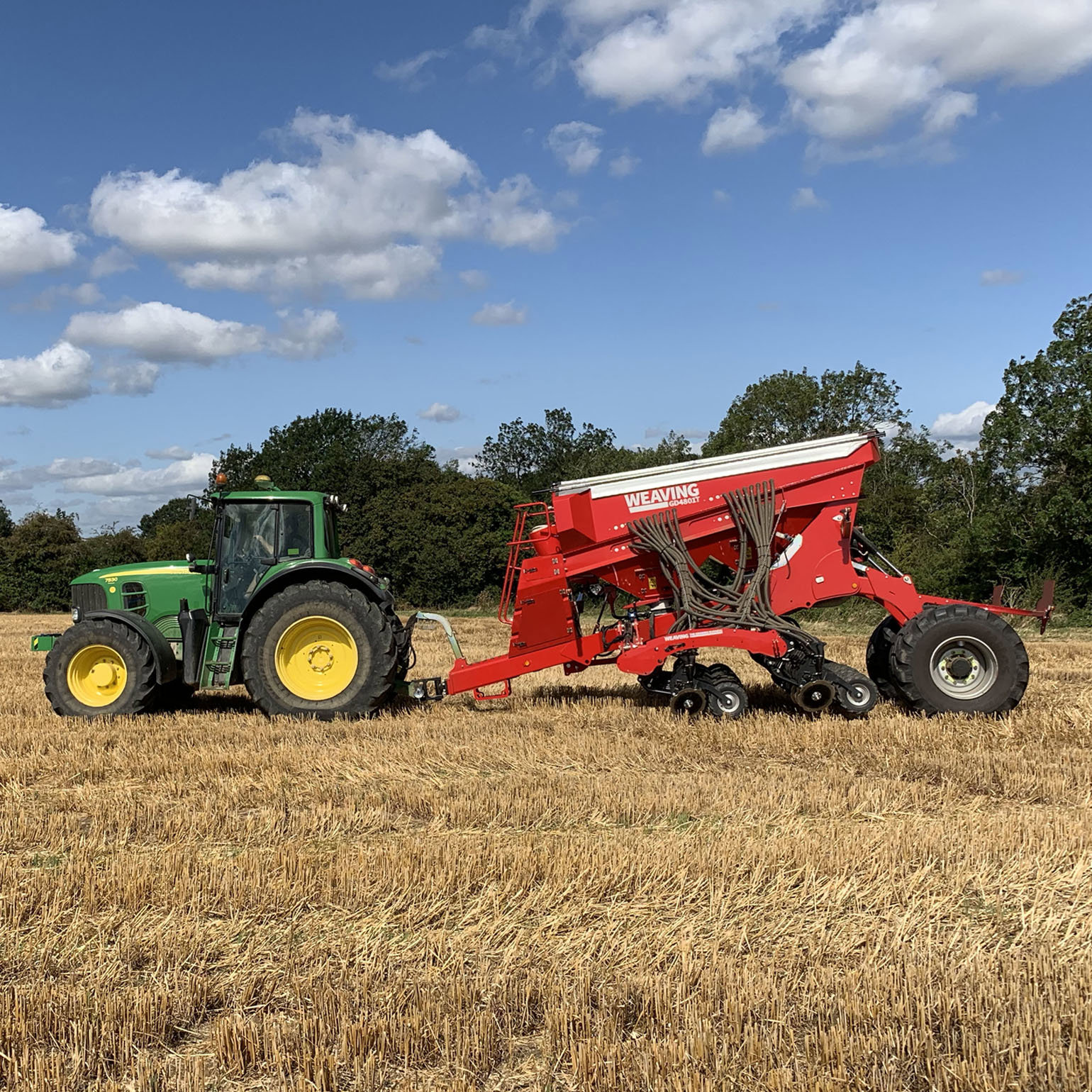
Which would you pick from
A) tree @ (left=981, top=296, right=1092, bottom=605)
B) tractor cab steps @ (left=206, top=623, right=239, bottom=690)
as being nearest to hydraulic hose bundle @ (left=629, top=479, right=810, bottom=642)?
tractor cab steps @ (left=206, top=623, right=239, bottom=690)

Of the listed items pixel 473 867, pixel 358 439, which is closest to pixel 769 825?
pixel 473 867

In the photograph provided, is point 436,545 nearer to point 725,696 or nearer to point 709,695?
point 709,695

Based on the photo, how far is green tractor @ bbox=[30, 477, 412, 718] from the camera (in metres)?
8.11

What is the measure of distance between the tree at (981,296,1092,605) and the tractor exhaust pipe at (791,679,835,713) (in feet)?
47.3

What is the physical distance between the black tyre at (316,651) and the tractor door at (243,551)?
0.50 m

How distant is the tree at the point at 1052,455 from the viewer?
19.9 meters

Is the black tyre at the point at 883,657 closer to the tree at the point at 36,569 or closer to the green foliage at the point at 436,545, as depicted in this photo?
the green foliage at the point at 436,545

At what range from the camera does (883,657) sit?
348 inches

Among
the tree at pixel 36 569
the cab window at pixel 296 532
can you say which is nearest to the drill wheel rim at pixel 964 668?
the cab window at pixel 296 532

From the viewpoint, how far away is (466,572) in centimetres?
3450

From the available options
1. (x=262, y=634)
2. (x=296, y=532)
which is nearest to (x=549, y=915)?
(x=262, y=634)

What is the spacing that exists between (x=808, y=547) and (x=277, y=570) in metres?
4.54

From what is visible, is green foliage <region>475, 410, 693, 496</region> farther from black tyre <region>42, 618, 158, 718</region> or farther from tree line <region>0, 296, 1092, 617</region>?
black tyre <region>42, 618, 158, 718</region>

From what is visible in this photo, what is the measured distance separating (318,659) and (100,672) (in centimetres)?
194
